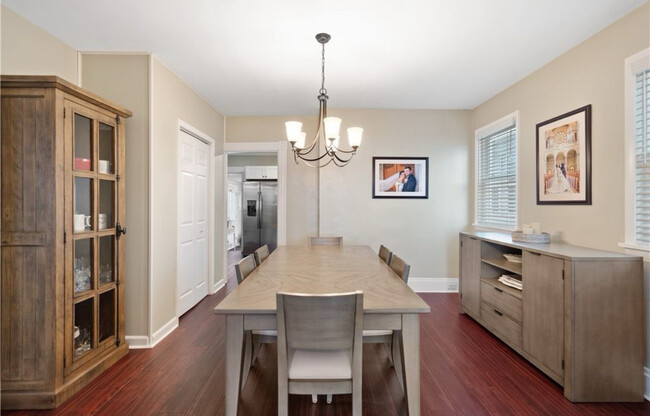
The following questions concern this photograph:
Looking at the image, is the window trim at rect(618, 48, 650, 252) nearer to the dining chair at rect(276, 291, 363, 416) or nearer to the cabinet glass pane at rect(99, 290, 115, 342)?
the dining chair at rect(276, 291, 363, 416)

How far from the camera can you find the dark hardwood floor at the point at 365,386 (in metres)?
1.88

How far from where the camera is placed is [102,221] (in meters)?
2.37

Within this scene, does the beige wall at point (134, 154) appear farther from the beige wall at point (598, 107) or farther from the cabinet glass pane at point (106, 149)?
the beige wall at point (598, 107)

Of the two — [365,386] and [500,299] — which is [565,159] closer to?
[500,299]

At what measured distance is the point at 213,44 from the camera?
254 cm

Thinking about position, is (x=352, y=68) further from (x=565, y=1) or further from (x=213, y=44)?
(x=565, y=1)

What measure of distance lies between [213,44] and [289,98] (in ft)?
4.44

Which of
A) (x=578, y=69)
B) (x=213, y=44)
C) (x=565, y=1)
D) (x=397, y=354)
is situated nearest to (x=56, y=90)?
(x=213, y=44)

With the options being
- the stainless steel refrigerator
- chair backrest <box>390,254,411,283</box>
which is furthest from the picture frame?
the stainless steel refrigerator

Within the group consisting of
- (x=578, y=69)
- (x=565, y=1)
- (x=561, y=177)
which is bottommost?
(x=561, y=177)

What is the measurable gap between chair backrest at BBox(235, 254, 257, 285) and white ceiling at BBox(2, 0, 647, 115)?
1.74m

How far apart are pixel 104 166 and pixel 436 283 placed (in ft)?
13.5

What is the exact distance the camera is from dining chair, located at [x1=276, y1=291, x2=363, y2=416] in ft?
4.43

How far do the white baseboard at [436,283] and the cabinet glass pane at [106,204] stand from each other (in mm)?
3636
